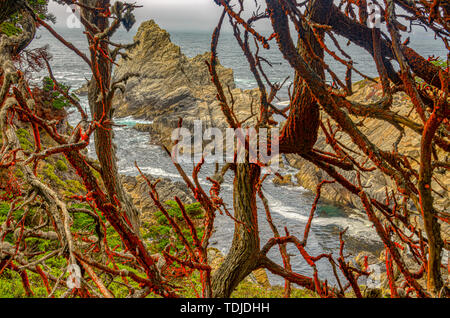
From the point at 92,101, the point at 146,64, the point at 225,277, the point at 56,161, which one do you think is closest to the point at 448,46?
the point at 225,277

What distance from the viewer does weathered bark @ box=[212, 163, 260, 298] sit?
6.36 ft

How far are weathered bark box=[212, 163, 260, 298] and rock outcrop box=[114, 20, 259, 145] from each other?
70.3 ft

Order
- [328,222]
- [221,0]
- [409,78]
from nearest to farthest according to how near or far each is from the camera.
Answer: [409,78]
[221,0]
[328,222]

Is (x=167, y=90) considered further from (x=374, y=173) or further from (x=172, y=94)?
(x=374, y=173)

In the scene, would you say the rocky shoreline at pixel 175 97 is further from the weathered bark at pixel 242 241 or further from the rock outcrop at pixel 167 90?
the weathered bark at pixel 242 241

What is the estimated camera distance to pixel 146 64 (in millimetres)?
32156

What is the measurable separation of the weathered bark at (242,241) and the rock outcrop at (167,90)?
2141 cm

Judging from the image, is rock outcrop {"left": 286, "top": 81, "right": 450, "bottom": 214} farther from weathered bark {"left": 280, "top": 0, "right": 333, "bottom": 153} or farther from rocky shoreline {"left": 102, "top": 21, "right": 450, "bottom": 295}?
weathered bark {"left": 280, "top": 0, "right": 333, "bottom": 153}

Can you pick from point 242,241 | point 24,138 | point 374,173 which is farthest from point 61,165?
point 374,173

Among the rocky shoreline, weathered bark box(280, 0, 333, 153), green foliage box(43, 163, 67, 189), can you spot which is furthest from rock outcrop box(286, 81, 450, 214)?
weathered bark box(280, 0, 333, 153)

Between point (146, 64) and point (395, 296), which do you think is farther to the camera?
point (146, 64)

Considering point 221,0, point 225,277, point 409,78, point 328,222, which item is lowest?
point 328,222
